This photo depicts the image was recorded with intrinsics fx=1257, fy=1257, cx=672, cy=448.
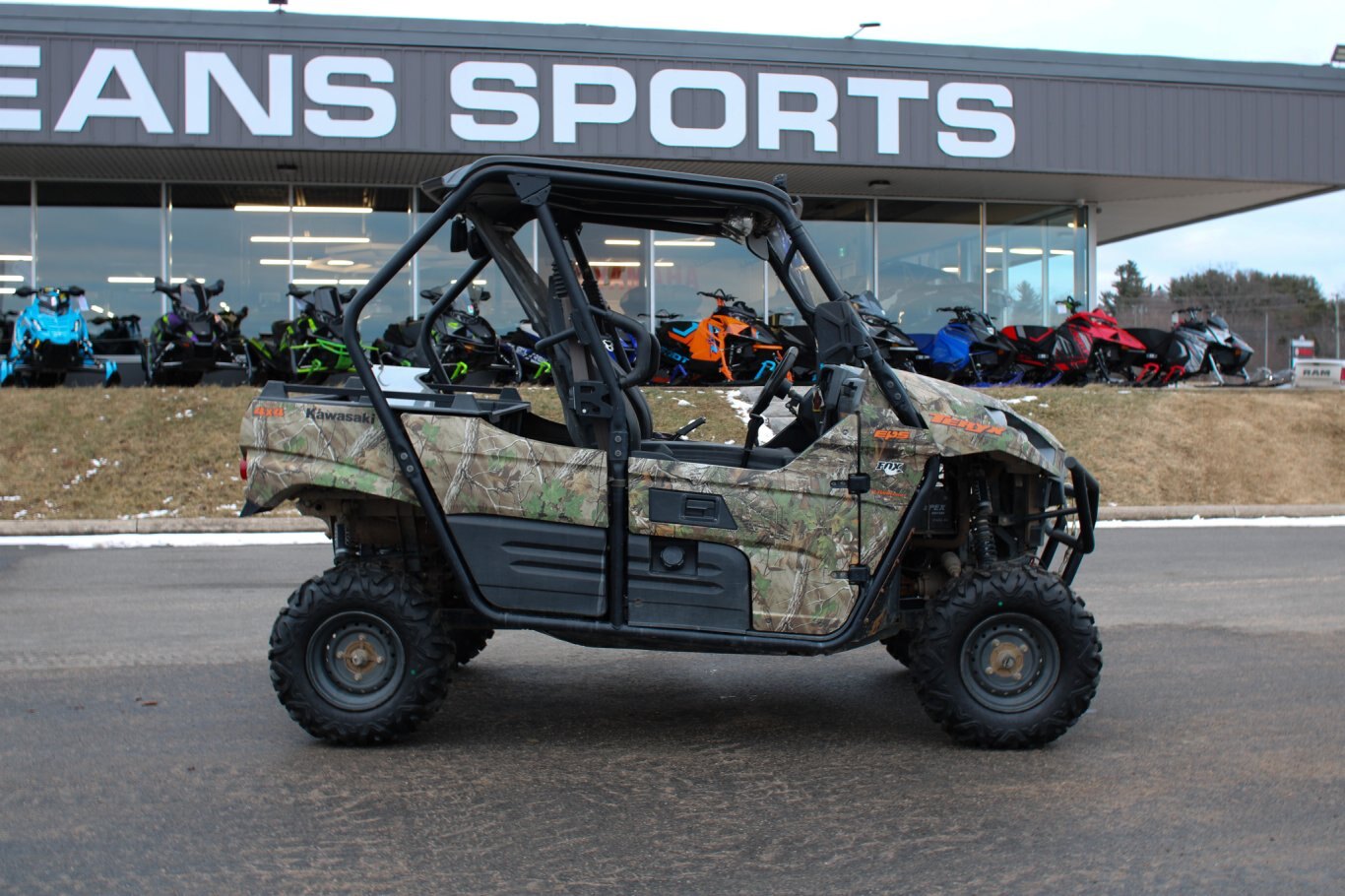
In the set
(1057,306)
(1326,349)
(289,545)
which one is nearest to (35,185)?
(289,545)

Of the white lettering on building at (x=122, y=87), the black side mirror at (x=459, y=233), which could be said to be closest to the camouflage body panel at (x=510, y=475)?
the black side mirror at (x=459, y=233)

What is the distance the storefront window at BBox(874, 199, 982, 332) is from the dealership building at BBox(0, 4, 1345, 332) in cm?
4

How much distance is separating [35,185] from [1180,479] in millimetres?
17057

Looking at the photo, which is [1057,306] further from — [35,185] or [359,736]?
[359,736]

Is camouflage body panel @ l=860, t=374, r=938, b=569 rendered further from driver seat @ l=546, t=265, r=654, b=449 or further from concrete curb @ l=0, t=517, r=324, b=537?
concrete curb @ l=0, t=517, r=324, b=537

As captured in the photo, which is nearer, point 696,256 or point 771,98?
point 771,98

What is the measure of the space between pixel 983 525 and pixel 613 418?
5.06 ft

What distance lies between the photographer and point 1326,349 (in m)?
54.5

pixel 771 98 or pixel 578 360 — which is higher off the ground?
pixel 771 98

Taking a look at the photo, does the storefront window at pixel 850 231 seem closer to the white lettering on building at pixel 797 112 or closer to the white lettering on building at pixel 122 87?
the white lettering on building at pixel 797 112

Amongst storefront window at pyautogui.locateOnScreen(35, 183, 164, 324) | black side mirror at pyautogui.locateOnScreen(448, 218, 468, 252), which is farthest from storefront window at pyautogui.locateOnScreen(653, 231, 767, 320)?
black side mirror at pyautogui.locateOnScreen(448, 218, 468, 252)

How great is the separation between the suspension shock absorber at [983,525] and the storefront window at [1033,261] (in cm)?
1755

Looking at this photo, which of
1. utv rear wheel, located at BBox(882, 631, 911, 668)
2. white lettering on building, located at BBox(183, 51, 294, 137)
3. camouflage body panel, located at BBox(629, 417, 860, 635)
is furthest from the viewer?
white lettering on building, located at BBox(183, 51, 294, 137)

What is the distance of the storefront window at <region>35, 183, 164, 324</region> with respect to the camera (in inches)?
761
